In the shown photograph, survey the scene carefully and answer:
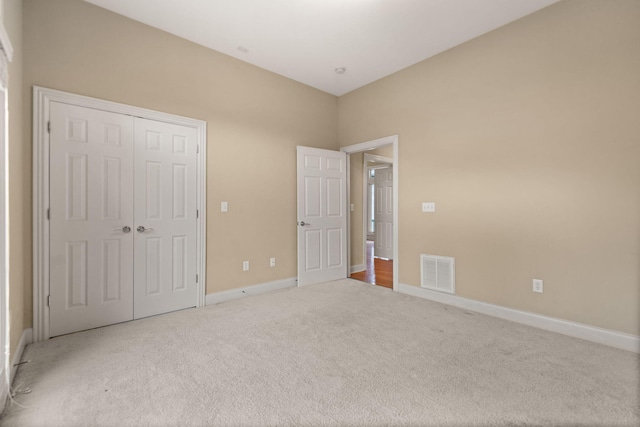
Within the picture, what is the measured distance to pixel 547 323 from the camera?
102 inches

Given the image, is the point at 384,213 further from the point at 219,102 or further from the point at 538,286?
the point at 219,102

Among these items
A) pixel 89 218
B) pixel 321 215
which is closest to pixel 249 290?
pixel 321 215

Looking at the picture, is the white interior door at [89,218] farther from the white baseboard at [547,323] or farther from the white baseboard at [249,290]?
the white baseboard at [547,323]

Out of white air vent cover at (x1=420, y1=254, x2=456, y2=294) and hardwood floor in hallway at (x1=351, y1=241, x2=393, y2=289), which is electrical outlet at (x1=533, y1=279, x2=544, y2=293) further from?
hardwood floor in hallway at (x1=351, y1=241, x2=393, y2=289)

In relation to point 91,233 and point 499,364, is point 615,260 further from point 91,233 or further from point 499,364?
point 91,233

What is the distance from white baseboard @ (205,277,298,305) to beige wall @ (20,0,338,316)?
7cm

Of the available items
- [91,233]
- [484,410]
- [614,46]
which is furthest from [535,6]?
[91,233]

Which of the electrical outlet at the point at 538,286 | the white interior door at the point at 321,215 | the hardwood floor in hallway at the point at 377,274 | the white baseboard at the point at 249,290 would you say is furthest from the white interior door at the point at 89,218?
the electrical outlet at the point at 538,286

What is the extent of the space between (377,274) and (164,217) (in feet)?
11.3

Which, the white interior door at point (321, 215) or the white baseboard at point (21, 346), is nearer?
the white baseboard at point (21, 346)

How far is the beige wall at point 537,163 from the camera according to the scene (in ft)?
7.43

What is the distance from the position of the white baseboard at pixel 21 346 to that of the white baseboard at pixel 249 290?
56.6 inches

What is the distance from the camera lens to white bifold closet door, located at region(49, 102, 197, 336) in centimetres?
245

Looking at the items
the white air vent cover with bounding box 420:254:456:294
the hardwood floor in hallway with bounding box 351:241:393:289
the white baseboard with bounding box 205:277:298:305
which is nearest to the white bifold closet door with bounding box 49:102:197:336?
the white baseboard with bounding box 205:277:298:305
